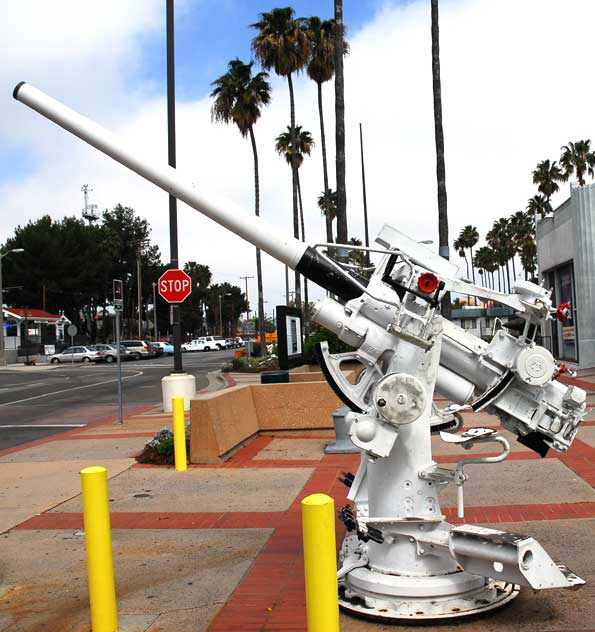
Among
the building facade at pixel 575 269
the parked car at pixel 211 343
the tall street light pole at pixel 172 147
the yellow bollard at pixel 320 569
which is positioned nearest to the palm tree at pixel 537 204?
the parked car at pixel 211 343

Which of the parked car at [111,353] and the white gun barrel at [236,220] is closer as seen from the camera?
the white gun barrel at [236,220]

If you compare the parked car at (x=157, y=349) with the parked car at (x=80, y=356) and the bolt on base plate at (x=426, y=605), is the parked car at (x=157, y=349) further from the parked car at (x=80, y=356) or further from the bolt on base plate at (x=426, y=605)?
the bolt on base plate at (x=426, y=605)

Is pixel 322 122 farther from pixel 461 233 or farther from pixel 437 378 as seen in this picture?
pixel 461 233

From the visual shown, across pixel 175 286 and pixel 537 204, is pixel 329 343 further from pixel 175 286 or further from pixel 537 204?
pixel 537 204

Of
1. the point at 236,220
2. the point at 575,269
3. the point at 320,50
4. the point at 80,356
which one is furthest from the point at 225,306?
the point at 236,220

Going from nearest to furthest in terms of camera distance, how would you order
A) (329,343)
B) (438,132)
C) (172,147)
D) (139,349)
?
(172,147)
(329,343)
(438,132)
(139,349)

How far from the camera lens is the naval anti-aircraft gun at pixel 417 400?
4238 mm

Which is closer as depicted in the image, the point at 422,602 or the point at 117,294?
the point at 422,602

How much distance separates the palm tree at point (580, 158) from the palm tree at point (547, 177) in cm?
651

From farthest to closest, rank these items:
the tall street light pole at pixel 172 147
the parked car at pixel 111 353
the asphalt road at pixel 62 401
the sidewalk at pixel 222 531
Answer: the parked car at pixel 111 353 < the tall street light pole at pixel 172 147 < the asphalt road at pixel 62 401 < the sidewalk at pixel 222 531

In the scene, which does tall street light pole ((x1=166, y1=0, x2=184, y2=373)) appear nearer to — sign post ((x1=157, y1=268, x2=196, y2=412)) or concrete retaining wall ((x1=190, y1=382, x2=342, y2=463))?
sign post ((x1=157, y1=268, x2=196, y2=412))

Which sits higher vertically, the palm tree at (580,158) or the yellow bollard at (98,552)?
the palm tree at (580,158)

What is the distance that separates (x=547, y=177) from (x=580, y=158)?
8.70 meters

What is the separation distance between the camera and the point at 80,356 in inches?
2039
